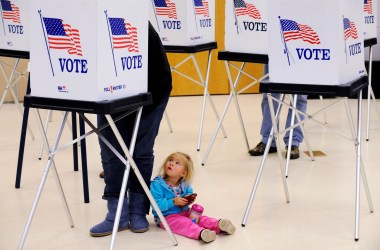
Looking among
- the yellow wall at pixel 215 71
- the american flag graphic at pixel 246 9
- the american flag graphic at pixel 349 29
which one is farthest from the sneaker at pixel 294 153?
the yellow wall at pixel 215 71

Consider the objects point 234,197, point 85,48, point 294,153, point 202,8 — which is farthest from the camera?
point 202,8

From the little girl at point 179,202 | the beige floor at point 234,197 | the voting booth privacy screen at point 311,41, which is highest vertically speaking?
the voting booth privacy screen at point 311,41

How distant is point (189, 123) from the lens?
6.67 metres

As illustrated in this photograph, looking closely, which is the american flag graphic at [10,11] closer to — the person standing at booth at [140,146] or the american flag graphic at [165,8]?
the american flag graphic at [165,8]

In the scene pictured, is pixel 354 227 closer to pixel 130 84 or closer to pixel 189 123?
pixel 130 84

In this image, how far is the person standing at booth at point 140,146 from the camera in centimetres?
358

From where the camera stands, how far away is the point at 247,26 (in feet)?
16.4

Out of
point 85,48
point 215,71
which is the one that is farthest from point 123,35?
point 215,71

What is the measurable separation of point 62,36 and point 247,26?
207 cm

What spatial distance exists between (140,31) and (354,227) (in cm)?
147

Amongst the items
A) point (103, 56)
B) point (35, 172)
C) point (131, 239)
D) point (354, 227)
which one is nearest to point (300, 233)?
point (354, 227)

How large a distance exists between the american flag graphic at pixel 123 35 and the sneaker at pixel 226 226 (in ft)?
3.08

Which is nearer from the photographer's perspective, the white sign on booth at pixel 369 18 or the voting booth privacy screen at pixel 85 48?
the voting booth privacy screen at pixel 85 48

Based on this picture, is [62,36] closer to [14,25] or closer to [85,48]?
[85,48]
